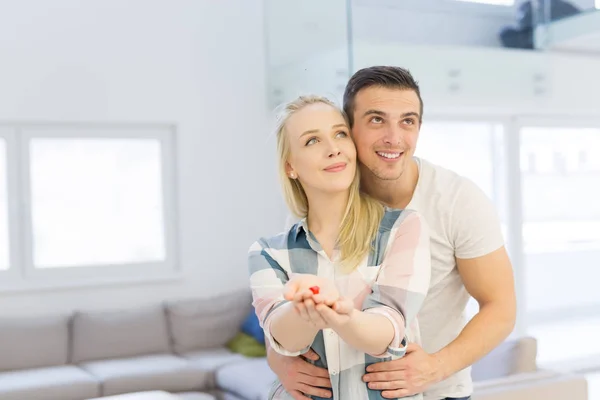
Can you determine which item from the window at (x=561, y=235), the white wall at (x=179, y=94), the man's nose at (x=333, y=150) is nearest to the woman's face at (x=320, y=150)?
the man's nose at (x=333, y=150)

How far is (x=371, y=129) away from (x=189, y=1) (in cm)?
459

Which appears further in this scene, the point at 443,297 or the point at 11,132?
the point at 11,132

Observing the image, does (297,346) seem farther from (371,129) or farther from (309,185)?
(371,129)

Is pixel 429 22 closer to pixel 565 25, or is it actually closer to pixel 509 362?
pixel 565 25

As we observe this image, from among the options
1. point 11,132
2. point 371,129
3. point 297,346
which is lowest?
point 297,346

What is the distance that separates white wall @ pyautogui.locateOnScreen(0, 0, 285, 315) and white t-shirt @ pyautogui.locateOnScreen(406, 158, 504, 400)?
4268 millimetres

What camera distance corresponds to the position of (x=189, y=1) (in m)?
6.11

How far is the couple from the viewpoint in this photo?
1.55m

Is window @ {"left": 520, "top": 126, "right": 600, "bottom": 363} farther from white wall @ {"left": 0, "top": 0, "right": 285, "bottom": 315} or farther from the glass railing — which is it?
white wall @ {"left": 0, "top": 0, "right": 285, "bottom": 315}

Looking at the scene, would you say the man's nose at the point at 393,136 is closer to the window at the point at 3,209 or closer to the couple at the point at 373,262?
the couple at the point at 373,262

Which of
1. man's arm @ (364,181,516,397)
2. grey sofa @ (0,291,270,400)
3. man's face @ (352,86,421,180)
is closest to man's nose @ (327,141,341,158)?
man's face @ (352,86,421,180)

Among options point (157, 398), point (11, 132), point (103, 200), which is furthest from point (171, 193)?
point (157, 398)

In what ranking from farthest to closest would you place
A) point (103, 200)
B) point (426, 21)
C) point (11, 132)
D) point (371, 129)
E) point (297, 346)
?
point (103, 200)
point (11, 132)
point (426, 21)
point (371, 129)
point (297, 346)

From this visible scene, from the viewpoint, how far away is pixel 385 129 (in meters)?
1.85
